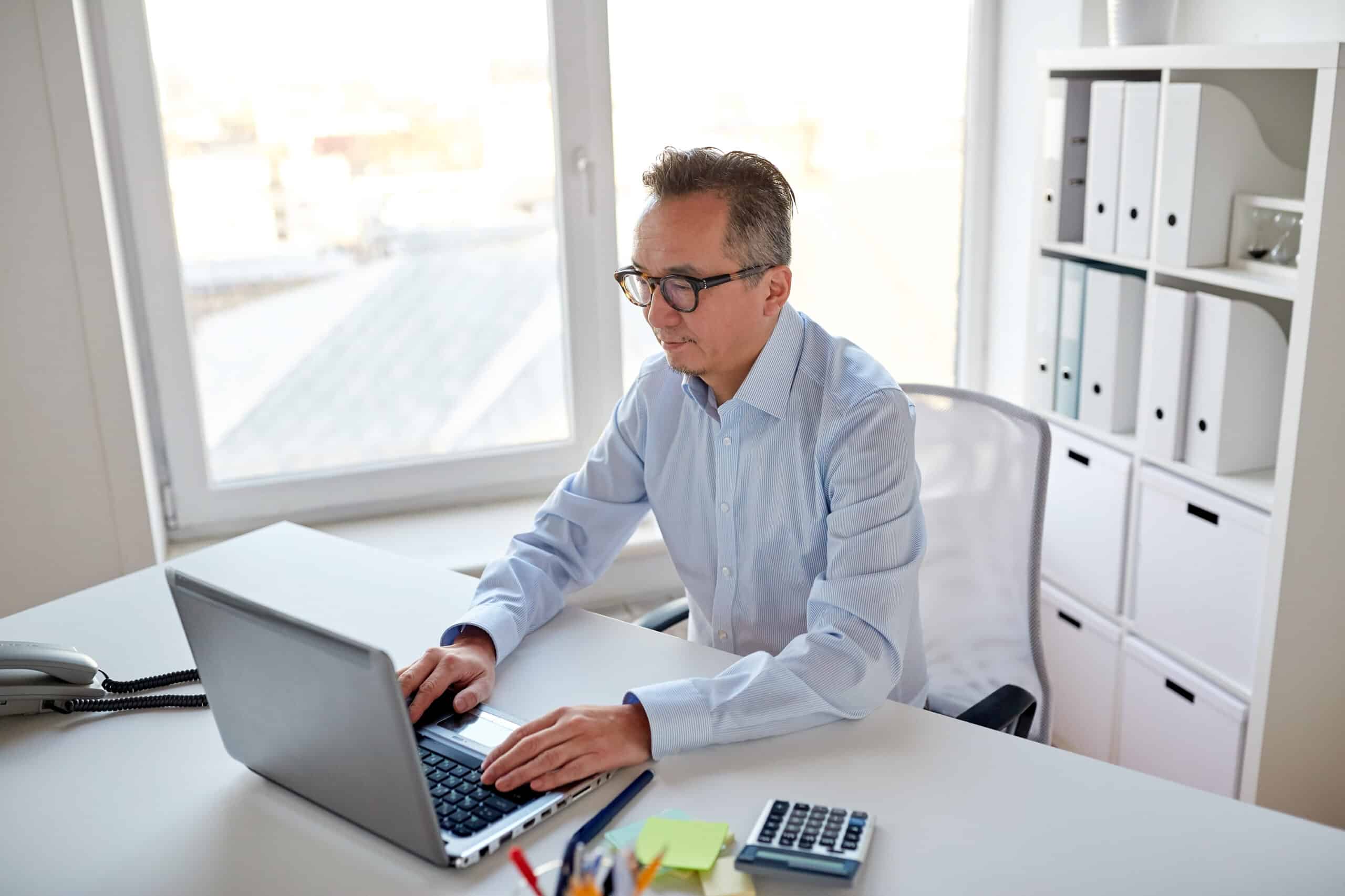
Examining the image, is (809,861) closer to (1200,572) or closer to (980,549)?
(980,549)

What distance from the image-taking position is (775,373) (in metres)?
1.62

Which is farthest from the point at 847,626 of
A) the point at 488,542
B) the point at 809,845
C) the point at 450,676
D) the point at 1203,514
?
the point at 488,542

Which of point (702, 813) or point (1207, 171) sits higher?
point (1207, 171)

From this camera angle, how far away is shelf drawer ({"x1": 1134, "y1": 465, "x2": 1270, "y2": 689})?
6.89 feet

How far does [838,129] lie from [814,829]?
216cm

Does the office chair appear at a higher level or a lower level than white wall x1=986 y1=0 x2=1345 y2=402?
lower

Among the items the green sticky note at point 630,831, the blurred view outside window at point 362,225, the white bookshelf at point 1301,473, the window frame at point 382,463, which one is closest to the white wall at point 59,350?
the window frame at point 382,463

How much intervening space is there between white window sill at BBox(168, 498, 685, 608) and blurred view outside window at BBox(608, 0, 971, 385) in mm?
485

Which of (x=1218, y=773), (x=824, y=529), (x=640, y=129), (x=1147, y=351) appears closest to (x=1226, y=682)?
(x=1218, y=773)

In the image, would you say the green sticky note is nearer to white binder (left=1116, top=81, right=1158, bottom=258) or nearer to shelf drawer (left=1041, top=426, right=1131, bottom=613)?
shelf drawer (left=1041, top=426, right=1131, bottom=613)

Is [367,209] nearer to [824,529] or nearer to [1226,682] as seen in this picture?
[824,529]

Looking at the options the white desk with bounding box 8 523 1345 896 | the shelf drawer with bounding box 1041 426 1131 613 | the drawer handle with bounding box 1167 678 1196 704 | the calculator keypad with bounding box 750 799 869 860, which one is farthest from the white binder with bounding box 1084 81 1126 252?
the calculator keypad with bounding box 750 799 869 860

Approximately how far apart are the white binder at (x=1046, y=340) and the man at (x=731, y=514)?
1100 millimetres

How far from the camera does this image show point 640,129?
2775 millimetres
